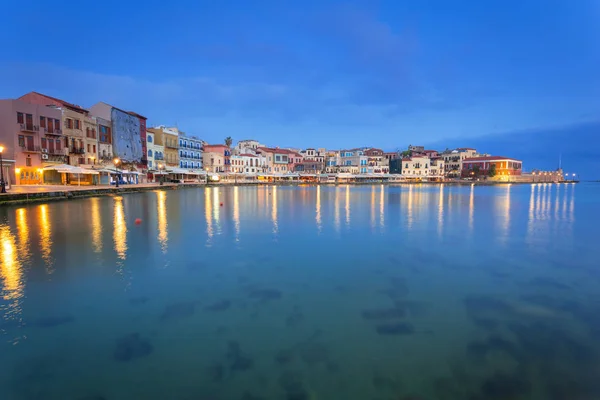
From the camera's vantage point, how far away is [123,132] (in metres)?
51.8

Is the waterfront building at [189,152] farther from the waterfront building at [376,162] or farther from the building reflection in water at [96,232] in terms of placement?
the building reflection in water at [96,232]

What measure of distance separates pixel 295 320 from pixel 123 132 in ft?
176

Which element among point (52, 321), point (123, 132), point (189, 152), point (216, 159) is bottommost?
point (52, 321)

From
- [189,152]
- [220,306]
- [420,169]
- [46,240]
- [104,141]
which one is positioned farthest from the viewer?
[420,169]

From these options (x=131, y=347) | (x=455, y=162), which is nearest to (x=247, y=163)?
(x=455, y=162)

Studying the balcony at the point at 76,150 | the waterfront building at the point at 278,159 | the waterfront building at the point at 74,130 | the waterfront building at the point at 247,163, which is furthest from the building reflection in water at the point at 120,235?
the waterfront building at the point at 278,159

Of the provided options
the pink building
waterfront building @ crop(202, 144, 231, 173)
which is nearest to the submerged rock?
the pink building

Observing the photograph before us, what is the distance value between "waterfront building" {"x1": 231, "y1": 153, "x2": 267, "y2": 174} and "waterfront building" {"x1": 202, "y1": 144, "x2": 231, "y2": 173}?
1850 mm

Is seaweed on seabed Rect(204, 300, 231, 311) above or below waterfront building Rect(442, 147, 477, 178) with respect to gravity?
below

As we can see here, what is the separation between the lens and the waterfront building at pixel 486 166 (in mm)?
105875

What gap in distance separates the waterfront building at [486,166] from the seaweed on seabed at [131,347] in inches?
4538

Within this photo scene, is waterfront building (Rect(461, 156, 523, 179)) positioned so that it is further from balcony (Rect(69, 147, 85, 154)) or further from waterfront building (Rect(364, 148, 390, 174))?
balcony (Rect(69, 147, 85, 154))

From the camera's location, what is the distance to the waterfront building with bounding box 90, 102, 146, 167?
49312mm

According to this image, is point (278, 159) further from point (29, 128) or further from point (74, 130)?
point (29, 128)
